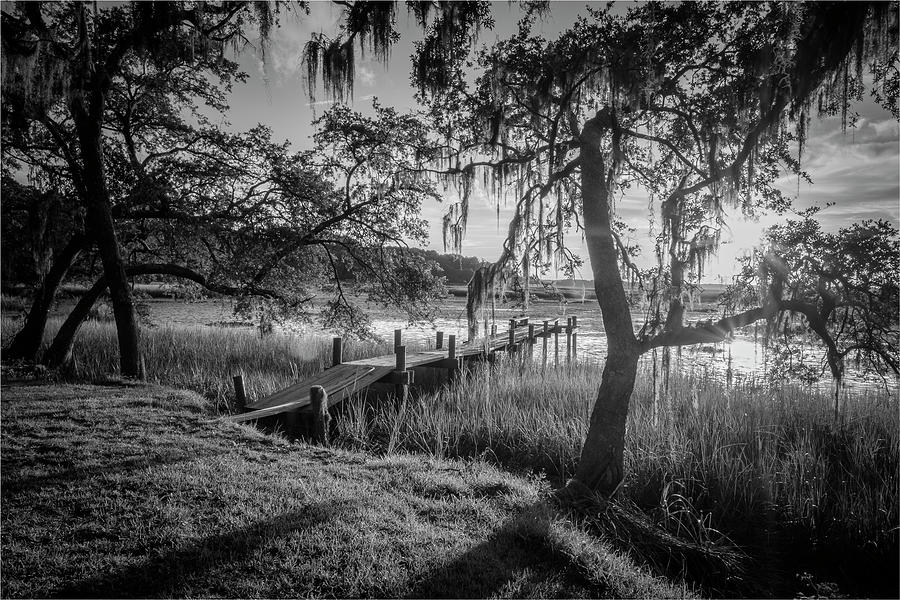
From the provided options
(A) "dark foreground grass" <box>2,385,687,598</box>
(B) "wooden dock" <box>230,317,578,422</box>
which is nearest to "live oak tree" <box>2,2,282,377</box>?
(B) "wooden dock" <box>230,317,578,422</box>

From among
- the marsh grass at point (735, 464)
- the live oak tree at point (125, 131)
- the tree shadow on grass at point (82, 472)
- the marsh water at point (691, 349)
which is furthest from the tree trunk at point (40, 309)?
the marsh grass at point (735, 464)

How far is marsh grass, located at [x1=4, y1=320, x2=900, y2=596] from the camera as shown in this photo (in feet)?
17.6

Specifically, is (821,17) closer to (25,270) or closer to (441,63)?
(441,63)

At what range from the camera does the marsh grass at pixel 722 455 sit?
17.6 feet

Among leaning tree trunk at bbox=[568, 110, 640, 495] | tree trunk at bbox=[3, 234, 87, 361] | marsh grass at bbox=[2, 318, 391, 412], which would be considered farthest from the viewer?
marsh grass at bbox=[2, 318, 391, 412]

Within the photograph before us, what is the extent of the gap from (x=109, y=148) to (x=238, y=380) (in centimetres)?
773

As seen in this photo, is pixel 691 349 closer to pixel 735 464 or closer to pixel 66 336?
pixel 735 464

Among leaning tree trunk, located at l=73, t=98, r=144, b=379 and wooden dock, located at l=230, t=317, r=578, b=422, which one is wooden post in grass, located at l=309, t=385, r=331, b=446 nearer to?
wooden dock, located at l=230, t=317, r=578, b=422

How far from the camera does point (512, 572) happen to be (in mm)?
3682

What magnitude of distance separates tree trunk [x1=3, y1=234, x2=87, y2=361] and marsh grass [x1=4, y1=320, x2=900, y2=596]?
1365 mm

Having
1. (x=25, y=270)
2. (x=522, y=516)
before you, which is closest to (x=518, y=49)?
(x=522, y=516)

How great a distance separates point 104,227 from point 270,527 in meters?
9.61

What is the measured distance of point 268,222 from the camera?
11.4 meters

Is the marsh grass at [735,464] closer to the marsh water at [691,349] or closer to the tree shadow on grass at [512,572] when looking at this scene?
the marsh water at [691,349]
